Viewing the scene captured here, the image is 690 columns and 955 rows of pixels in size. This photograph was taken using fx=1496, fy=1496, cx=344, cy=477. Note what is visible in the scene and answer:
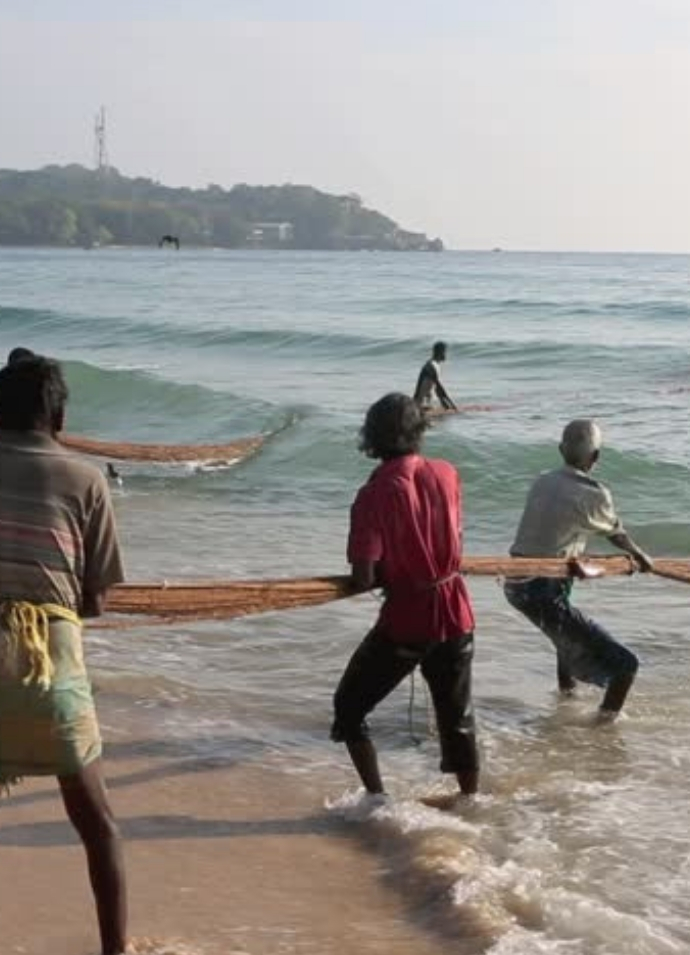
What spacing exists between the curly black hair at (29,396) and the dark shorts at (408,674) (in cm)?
187

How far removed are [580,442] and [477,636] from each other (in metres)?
2.23

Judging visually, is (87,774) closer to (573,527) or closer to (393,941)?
(393,941)

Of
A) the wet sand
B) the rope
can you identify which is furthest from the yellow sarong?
the wet sand

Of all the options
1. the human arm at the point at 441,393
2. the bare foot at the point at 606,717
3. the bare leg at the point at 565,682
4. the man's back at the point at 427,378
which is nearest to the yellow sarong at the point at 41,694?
the bare foot at the point at 606,717

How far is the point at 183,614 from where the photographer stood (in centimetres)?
495

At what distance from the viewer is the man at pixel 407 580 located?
15.8ft

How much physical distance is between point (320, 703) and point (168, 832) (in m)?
1.84

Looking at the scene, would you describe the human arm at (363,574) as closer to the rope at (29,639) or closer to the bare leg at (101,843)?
the bare leg at (101,843)

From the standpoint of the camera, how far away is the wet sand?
13.9 feet

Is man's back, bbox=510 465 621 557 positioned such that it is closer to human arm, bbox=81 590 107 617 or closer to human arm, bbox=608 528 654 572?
human arm, bbox=608 528 654 572

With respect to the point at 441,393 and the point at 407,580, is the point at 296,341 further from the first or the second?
the point at 407,580

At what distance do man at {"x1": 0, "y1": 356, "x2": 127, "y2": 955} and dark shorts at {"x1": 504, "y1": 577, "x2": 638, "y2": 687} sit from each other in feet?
10.5

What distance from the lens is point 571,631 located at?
643cm

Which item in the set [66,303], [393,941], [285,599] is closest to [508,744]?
[285,599]
